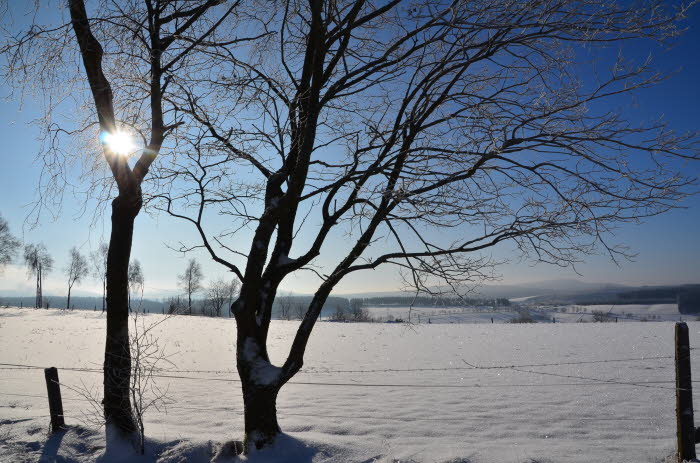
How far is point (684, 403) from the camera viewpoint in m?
4.25

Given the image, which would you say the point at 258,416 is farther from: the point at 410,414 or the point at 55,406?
the point at 410,414

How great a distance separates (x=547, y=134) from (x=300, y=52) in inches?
113

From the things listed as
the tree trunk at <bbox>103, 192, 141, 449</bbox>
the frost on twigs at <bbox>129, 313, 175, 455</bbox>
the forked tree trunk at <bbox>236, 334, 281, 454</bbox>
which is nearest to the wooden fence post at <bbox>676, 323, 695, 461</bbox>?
the forked tree trunk at <bbox>236, 334, 281, 454</bbox>

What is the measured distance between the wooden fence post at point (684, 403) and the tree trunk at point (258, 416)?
398 centimetres

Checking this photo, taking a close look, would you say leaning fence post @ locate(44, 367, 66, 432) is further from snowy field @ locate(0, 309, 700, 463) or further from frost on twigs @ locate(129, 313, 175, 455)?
frost on twigs @ locate(129, 313, 175, 455)

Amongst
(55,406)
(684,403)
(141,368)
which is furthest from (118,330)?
(684,403)

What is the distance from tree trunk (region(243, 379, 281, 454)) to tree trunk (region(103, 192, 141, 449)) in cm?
136

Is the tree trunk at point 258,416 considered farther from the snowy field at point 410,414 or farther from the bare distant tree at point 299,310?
the bare distant tree at point 299,310

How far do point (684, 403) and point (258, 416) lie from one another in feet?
13.7

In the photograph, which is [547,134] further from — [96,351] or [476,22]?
[96,351]

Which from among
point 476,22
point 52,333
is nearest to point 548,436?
point 476,22

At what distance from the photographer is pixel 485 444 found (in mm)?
5180

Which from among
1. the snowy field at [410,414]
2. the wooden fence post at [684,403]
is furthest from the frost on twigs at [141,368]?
the wooden fence post at [684,403]

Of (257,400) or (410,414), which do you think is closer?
(257,400)
